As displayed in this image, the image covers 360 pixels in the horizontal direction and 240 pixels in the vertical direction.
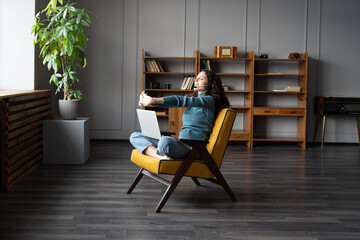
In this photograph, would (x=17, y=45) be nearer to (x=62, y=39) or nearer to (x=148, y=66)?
(x=62, y=39)

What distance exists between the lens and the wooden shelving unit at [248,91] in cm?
664

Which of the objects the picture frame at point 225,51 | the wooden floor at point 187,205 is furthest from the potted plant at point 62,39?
the picture frame at point 225,51

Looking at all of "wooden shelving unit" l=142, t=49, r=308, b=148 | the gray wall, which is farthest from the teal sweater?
the gray wall

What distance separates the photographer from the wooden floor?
8.64 feet

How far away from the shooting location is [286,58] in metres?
7.08

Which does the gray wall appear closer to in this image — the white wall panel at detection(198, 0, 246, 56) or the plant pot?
the white wall panel at detection(198, 0, 246, 56)

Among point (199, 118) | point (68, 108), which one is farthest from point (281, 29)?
point (199, 118)

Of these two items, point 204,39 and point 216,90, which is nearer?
point 216,90

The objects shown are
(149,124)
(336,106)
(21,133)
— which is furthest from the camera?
(336,106)

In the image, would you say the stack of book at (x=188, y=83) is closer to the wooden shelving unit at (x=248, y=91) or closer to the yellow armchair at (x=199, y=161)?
the wooden shelving unit at (x=248, y=91)

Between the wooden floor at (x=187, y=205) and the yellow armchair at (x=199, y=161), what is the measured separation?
0.24m

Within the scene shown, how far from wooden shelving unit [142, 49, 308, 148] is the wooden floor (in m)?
1.73

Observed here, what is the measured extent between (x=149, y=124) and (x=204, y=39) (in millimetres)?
4074

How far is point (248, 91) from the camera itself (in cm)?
670
